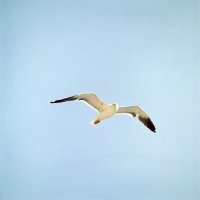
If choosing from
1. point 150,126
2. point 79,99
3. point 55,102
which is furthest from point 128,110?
point 55,102

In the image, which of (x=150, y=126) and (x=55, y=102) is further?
(x=150, y=126)

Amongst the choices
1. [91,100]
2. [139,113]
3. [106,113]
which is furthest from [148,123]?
[91,100]

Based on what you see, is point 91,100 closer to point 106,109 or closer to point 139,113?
point 106,109

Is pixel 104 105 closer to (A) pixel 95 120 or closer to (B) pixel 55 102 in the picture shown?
(A) pixel 95 120

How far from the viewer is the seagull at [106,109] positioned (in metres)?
3.25

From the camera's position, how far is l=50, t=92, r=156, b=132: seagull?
3.25 meters

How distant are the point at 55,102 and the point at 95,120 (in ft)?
1.45

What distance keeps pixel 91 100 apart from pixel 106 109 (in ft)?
0.55

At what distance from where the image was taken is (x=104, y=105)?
332 centimetres

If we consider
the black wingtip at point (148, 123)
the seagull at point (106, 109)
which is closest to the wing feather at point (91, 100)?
the seagull at point (106, 109)

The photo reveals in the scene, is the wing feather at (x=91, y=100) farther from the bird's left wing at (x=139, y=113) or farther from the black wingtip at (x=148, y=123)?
the black wingtip at (x=148, y=123)

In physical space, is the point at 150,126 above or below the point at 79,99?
below

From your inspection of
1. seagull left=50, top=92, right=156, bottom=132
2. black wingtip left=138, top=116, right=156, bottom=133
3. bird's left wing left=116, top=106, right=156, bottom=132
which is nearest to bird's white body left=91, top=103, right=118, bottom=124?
seagull left=50, top=92, right=156, bottom=132

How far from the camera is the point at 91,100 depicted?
3295mm
